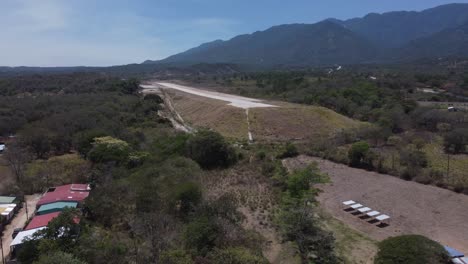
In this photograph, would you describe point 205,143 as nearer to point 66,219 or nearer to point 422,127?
point 66,219

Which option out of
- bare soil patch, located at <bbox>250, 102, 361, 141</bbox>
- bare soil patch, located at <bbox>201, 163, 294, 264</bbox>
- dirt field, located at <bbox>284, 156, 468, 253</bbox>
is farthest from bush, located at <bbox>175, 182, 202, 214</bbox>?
bare soil patch, located at <bbox>250, 102, 361, 141</bbox>

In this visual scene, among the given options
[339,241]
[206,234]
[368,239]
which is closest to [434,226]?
[368,239]

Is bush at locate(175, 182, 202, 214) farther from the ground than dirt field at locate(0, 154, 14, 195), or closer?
farther from the ground

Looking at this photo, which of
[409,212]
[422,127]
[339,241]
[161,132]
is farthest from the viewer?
[422,127]

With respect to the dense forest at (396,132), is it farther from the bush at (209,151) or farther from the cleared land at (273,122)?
the bush at (209,151)

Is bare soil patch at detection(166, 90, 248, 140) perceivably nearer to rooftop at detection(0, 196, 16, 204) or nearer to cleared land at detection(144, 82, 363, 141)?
cleared land at detection(144, 82, 363, 141)

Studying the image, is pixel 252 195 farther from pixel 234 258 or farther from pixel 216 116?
pixel 216 116
